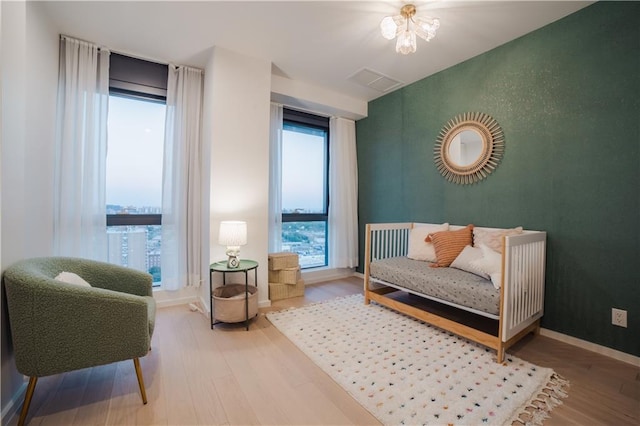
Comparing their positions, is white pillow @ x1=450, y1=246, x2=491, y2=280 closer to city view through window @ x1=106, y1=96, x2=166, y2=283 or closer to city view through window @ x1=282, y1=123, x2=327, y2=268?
city view through window @ x1=282, y1=123, x2=327, y2=268

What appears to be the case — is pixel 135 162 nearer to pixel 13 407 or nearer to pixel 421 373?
pixel 13 407

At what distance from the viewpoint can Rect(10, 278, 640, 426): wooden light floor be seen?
53.7 inches

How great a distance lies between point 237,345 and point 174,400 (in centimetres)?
62

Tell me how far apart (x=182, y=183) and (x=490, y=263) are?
2930mm

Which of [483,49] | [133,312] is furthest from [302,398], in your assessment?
[483,49]

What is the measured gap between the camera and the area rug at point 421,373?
4.60 ft

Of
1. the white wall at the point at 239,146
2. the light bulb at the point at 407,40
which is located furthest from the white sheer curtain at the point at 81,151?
the light bulb at the point at 407,40

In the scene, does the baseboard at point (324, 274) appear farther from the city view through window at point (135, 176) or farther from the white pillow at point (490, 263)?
the white pillow at point (490, 263)

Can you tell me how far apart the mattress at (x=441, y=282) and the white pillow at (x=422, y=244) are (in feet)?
0.27

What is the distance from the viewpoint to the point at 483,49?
102 inches

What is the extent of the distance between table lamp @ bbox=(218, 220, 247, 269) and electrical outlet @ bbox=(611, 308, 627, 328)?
2.81m

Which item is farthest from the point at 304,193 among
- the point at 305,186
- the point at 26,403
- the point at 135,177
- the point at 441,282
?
the point at 26,403

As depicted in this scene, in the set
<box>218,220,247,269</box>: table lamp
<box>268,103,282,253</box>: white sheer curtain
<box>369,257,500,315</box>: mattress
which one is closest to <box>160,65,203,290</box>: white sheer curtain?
<box>218,220,247,269</box>: table lamp

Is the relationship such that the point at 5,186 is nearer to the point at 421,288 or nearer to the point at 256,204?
the point at 256,204
